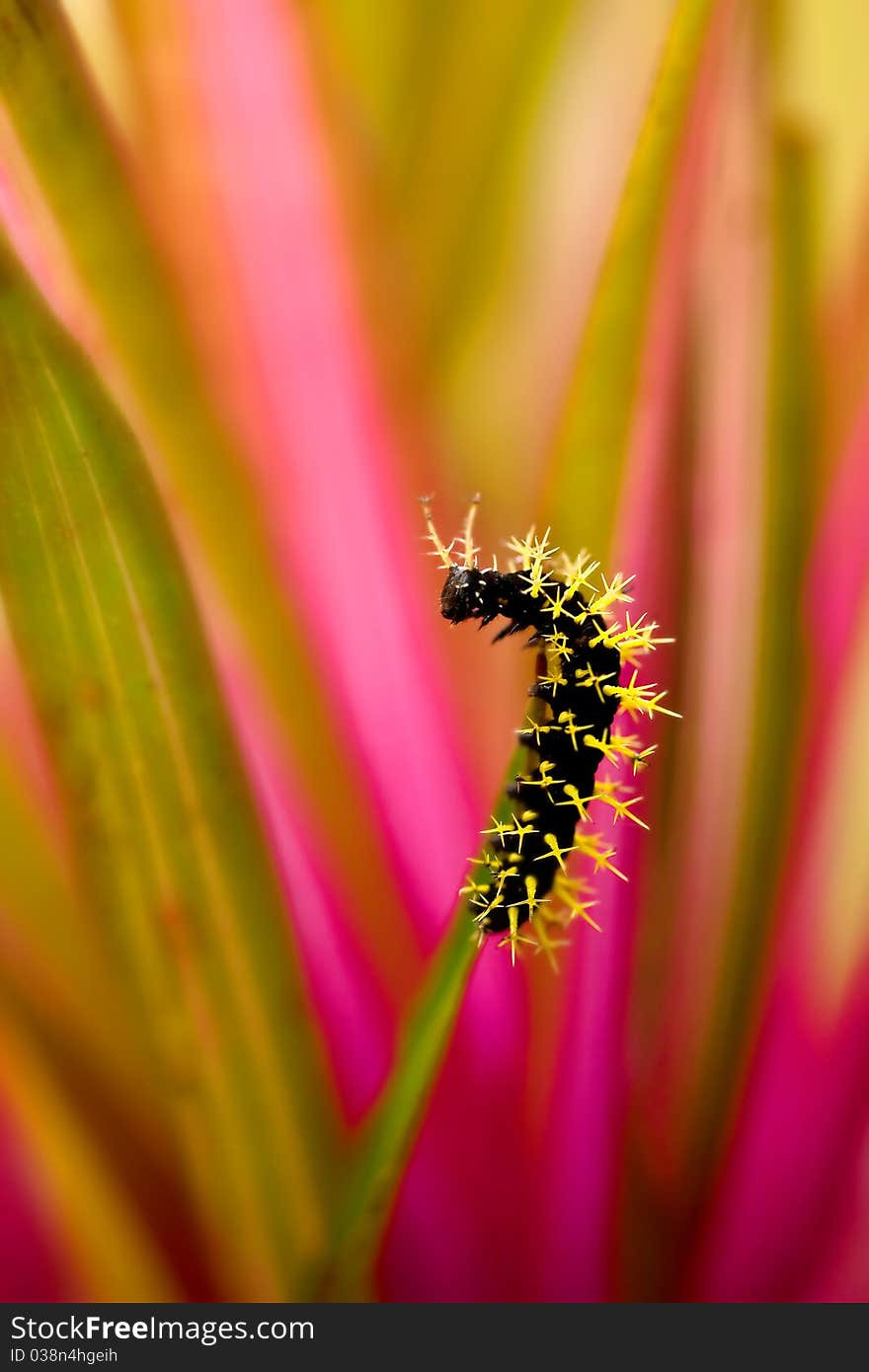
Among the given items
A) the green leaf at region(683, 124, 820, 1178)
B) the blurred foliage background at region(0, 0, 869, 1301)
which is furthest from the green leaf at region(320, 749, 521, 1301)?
the green leaf at region(683, 124, 820, 1178)

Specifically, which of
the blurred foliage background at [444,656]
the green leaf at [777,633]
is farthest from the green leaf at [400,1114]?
the green leaf at [777,633]

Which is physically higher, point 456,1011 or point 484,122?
point 484,122

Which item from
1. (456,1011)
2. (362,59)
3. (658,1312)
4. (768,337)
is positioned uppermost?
(362,59)

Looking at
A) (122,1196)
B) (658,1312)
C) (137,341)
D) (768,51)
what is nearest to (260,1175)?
(122,1196)

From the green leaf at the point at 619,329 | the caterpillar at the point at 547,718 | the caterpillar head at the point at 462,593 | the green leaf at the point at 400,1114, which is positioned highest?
the green leaf at the point at 619,329

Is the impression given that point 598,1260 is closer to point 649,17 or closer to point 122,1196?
point 122,1196

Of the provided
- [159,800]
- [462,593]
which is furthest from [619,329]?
Result: [159,800]

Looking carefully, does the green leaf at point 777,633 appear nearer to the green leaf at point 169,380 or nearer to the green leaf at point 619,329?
the green leaf at point 619,329
